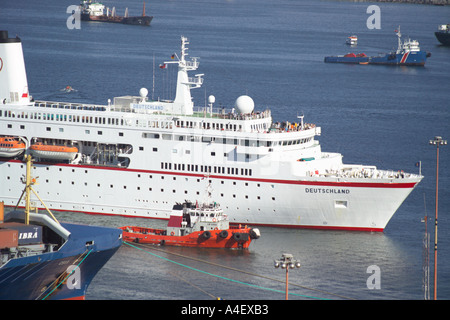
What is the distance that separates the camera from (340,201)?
56094mm

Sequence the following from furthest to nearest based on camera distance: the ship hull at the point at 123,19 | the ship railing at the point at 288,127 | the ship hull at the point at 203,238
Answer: the ship hull at the point at 123,19 → the ship railing at the point at 288,127 → the ship hull at the point at 203,238

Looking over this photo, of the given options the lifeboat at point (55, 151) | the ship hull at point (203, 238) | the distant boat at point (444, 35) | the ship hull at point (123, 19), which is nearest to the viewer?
the ship hull at point (203, 238)

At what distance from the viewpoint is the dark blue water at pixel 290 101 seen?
4741 centimetres

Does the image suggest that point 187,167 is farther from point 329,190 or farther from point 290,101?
point 290,101

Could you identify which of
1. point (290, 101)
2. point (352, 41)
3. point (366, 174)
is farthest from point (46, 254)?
point (352, 41)

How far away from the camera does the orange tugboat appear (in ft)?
172

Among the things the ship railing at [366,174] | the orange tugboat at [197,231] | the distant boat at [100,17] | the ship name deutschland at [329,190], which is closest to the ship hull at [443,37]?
the distant boat at [100,17]

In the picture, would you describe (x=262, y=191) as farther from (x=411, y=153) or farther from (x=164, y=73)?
(x=164, y=73)

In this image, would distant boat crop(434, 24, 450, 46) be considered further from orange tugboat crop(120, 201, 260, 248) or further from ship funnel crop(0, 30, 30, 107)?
orange tugboat crop(120, 201, 260, 248)

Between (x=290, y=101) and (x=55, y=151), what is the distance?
40432mm

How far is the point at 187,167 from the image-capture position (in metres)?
57.6

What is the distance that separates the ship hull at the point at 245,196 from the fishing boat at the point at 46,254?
1256 cm

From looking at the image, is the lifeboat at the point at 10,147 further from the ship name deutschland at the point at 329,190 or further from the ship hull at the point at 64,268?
the ship name deutschland at the point at 329,190

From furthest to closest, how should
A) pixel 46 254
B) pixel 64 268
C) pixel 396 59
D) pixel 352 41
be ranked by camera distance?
1. pixel 352 41
2. pixel 396 59
3. pixel 64 268
4. pixel 46 254
